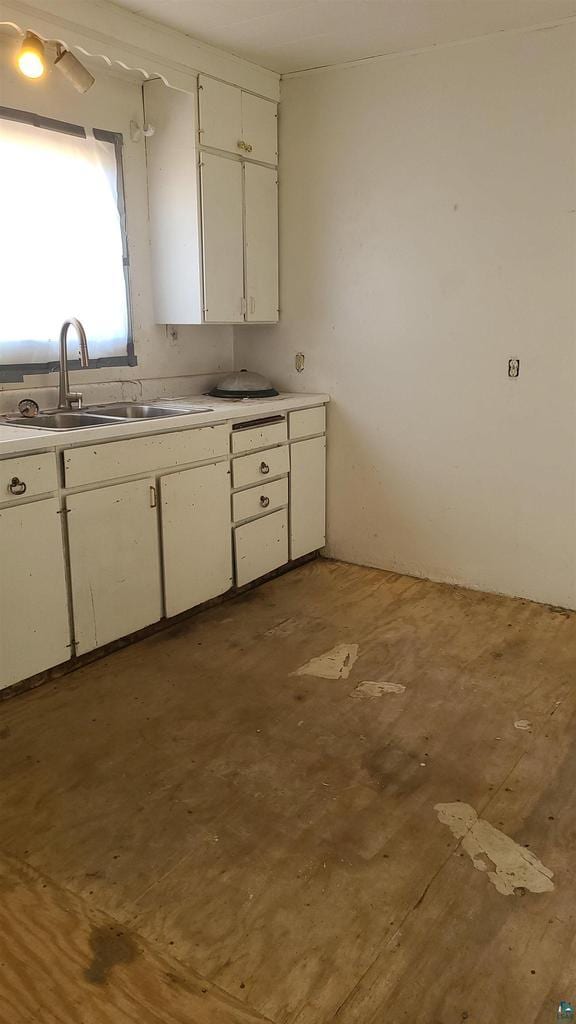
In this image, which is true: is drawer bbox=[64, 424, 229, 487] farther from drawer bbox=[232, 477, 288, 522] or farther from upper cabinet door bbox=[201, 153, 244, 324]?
upper cabinet door bbox=[201, 153, 244, 324]

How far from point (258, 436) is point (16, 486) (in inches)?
54.2

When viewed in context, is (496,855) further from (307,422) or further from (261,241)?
(261,241)

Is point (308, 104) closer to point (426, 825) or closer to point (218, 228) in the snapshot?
point (218, 228)

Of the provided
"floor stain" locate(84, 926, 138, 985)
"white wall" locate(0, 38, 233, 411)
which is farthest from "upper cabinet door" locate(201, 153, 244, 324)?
"floor stain" locate(84, 926, 138, 985)

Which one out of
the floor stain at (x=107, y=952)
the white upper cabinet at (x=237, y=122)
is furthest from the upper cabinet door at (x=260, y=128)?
the floor stain at (x=107, y=952)

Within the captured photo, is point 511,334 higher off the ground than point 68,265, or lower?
lower

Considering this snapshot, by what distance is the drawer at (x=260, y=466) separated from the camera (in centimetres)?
368

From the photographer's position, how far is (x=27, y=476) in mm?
2699

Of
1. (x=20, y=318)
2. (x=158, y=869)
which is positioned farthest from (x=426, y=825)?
(x=20, y=318)

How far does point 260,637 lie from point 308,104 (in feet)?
8.77

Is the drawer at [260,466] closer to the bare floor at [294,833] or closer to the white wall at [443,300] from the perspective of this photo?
the white wall at [443,300]

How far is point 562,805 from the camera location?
219 cm

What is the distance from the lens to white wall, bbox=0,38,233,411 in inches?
130

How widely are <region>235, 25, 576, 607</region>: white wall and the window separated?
96 cm
